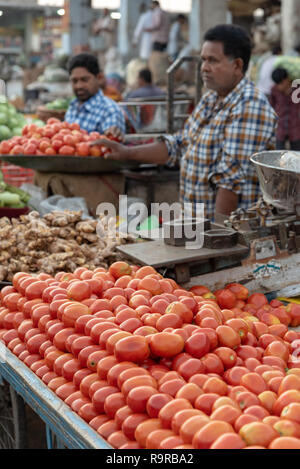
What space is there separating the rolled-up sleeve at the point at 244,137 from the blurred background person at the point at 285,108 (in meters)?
4.71

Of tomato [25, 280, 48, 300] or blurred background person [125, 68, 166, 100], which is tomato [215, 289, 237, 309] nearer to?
tomato [25, 280, 48, 300]

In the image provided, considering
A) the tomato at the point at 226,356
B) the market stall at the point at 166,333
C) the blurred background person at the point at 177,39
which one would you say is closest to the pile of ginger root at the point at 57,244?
the market stall at the point at 166,333

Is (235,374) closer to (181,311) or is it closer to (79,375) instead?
(181,311)

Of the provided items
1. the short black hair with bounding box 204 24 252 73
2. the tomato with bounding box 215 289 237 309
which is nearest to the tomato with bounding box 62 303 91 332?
the tomato with bounding box 215 289 237 309

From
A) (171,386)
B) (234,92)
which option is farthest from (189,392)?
(234,92)

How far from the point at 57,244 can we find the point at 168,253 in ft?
2.65

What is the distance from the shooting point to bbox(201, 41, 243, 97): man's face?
338 cm

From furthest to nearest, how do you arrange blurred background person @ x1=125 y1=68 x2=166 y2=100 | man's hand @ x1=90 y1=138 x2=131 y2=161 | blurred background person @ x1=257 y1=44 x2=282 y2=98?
blurred background person @ x1=257 y1=44 x2=282 y2=98
blurred background person @ x1=125 y1=68 x2=166 y2=100
man's hand @ x1=90 y1=138 x2=131 y2=161

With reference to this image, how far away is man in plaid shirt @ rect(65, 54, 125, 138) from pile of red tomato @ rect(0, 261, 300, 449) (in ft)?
9.38

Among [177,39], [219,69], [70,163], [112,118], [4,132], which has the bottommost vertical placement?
[70,163]

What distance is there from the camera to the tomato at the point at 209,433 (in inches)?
52.2

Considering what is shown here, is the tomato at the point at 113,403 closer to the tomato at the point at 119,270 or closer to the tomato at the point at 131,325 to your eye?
the tomato at the point at 131,325

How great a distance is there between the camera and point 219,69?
3385 mm

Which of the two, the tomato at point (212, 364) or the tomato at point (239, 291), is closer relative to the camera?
the tomato at point (212, 364)
